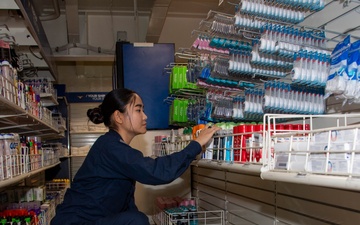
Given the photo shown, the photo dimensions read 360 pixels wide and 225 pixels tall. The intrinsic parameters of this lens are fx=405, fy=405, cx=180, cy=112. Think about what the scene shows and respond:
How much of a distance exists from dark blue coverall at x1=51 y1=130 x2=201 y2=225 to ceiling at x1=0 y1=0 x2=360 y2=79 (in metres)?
1.05

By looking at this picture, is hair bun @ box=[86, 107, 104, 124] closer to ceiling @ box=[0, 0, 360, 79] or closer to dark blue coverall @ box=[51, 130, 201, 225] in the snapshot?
dark blue coverall @ box=[51, 130, 201, 225]

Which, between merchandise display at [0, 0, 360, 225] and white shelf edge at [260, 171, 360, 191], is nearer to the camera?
white shelf edge at [260, 171, 360, 191]

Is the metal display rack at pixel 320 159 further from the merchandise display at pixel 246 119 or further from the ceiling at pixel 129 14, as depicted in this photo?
the ceiling at pixel 129 14

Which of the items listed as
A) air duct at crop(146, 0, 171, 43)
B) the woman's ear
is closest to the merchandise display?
the woman's ear

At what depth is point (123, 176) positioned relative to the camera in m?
2.25

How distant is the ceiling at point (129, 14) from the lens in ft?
7.31

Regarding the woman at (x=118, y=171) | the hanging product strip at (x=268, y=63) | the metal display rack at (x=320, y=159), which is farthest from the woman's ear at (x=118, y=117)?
the metal display rack at (x=320, y=159)

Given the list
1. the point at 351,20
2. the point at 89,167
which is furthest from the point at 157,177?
the point at 351,20

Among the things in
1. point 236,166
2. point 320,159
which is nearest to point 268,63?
point 236,166

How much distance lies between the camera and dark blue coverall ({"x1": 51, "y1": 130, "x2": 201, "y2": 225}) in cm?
209

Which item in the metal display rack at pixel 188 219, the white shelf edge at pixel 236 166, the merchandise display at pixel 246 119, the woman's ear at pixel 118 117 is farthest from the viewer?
the metal display rack at pixel 188 219

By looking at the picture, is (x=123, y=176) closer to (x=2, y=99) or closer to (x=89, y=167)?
(x=89, y=167)

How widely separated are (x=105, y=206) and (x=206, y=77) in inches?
49.7

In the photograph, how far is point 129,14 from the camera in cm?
866
